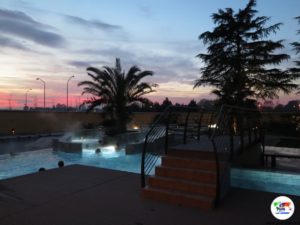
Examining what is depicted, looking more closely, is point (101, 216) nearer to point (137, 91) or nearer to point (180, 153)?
point (180, 153)

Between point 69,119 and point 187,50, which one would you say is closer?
point 187,50

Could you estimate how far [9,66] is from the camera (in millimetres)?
24375

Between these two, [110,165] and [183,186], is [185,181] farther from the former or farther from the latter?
[110,165]

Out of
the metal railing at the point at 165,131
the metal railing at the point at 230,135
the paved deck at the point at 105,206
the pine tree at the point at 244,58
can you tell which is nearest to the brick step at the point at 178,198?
the paved deck at the point at 105,206

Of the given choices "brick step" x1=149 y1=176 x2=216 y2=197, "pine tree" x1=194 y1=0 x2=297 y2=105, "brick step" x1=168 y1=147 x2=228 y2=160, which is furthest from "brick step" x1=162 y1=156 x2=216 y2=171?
"pine tree" x1=194 y1=0 x2=297 y2=105

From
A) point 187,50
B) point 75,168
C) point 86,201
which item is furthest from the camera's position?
point 187,50

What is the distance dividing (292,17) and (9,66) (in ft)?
73.1

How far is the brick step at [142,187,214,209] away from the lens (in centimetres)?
497

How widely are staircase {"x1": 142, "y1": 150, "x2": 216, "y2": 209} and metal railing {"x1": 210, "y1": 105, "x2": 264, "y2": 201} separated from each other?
0.21 metres

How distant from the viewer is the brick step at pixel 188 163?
5598 mm

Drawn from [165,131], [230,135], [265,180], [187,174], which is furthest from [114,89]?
[187,174]

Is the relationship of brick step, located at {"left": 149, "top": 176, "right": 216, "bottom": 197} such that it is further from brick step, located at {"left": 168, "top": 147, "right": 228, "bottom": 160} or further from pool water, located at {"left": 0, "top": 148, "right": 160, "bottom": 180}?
pool water, located at {"left": 0, "top": 148, "right": 160, "bottom": 180}

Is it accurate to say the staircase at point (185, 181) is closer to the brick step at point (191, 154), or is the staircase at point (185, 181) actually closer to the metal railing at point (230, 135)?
the brick step at point (191, 154)

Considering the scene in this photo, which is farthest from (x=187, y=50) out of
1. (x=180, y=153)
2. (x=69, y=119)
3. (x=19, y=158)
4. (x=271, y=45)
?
(x=180, y=153)
